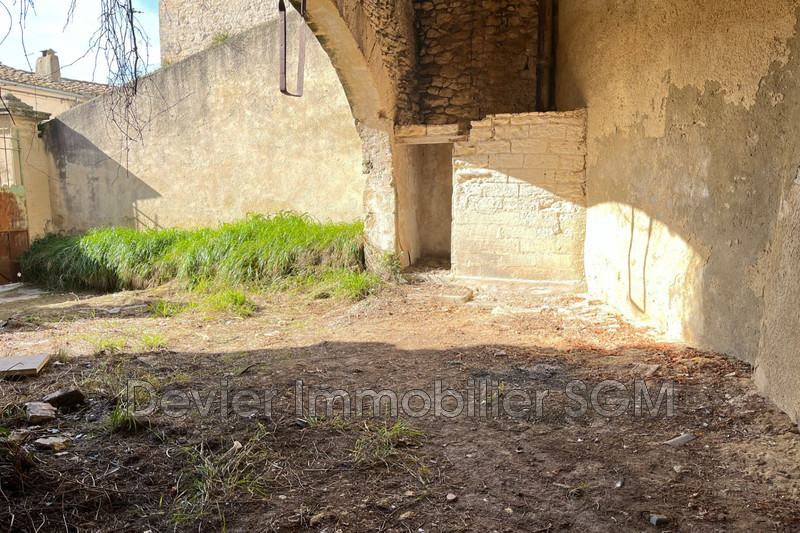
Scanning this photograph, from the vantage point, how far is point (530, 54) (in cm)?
712

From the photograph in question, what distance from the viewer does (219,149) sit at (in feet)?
29.7

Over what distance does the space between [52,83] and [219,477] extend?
1857cm

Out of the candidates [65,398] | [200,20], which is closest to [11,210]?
[200,20]

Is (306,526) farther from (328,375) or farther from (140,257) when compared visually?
(140,257)

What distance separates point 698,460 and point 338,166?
21.4 feet

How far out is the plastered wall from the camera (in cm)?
304

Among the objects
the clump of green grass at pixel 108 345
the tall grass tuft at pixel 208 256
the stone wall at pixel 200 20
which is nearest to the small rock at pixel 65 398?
the clump of green grass at pixel 108 345

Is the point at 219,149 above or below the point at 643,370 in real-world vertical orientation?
above

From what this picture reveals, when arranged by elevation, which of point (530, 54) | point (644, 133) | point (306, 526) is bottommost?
point (306, 526)

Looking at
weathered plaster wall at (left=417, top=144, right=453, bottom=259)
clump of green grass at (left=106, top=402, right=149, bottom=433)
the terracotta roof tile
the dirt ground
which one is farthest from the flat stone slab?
the terracotta roof tile

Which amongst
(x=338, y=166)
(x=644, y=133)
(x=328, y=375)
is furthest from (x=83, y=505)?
(x=338, y=166)

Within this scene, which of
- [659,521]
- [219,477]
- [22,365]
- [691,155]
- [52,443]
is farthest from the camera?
[691,155]

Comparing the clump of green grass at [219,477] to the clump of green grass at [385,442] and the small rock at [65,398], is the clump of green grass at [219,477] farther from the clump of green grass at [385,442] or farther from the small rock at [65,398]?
the small rock at [65,398]

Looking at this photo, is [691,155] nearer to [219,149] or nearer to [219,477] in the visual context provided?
[219,477]
